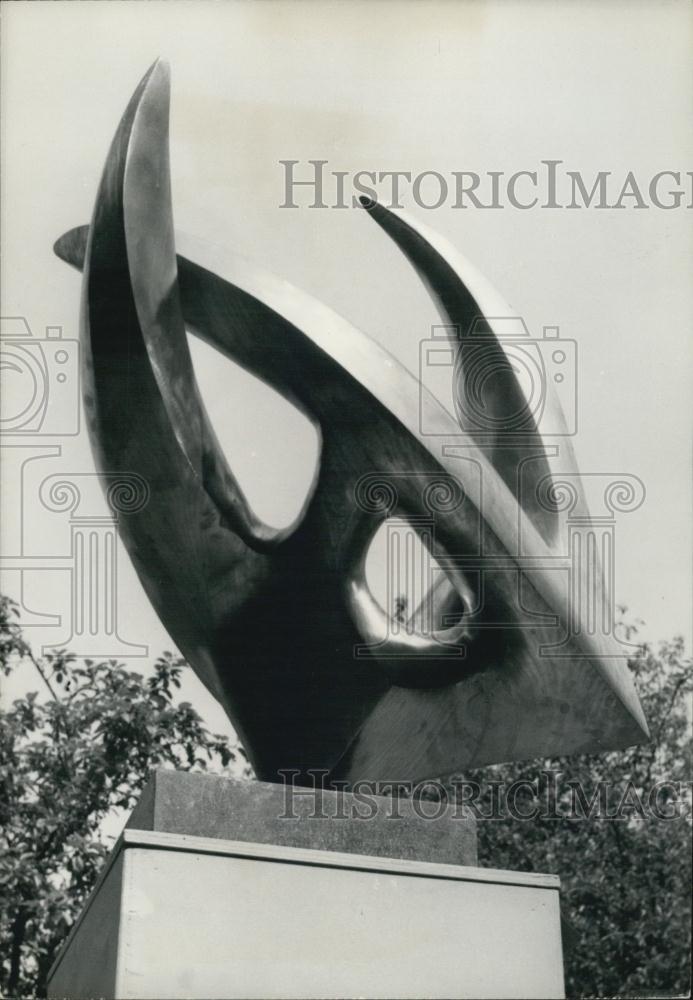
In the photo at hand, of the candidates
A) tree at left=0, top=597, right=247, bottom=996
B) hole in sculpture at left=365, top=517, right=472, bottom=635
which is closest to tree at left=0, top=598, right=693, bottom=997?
tree at left=0, top=597, right=247, bottom=996

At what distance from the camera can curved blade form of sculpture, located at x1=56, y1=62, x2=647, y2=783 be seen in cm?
769

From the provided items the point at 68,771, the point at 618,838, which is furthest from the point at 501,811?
the point at 68,771

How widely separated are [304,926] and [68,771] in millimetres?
9522

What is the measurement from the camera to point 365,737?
27.2 feet

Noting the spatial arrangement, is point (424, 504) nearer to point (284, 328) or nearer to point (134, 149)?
point (284, 328)

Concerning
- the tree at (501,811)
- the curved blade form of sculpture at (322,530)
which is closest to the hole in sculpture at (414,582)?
the curved blade form of sculpture at (322,530)

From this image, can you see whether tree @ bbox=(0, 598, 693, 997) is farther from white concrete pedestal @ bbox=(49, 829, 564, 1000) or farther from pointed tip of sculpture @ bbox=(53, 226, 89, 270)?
white concrete pedestal @ bbox=(49, 829, 564, 1000)

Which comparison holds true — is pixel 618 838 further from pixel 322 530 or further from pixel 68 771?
pixel 322 530

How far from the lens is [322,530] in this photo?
8.12 m

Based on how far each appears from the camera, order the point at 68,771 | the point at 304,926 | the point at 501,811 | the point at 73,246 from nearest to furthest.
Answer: the point at 304,926
the point at 73,246
the point at 68,771
the point at 501,811

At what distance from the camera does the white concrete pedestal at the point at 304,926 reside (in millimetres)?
6195

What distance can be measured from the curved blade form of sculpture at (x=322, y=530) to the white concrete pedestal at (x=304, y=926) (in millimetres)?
1247

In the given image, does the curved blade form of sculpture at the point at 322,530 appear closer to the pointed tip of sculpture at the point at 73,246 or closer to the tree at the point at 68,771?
the pointed tip of sculpture at the point at 73,246

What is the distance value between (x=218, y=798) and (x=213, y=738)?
9556 millimetres
